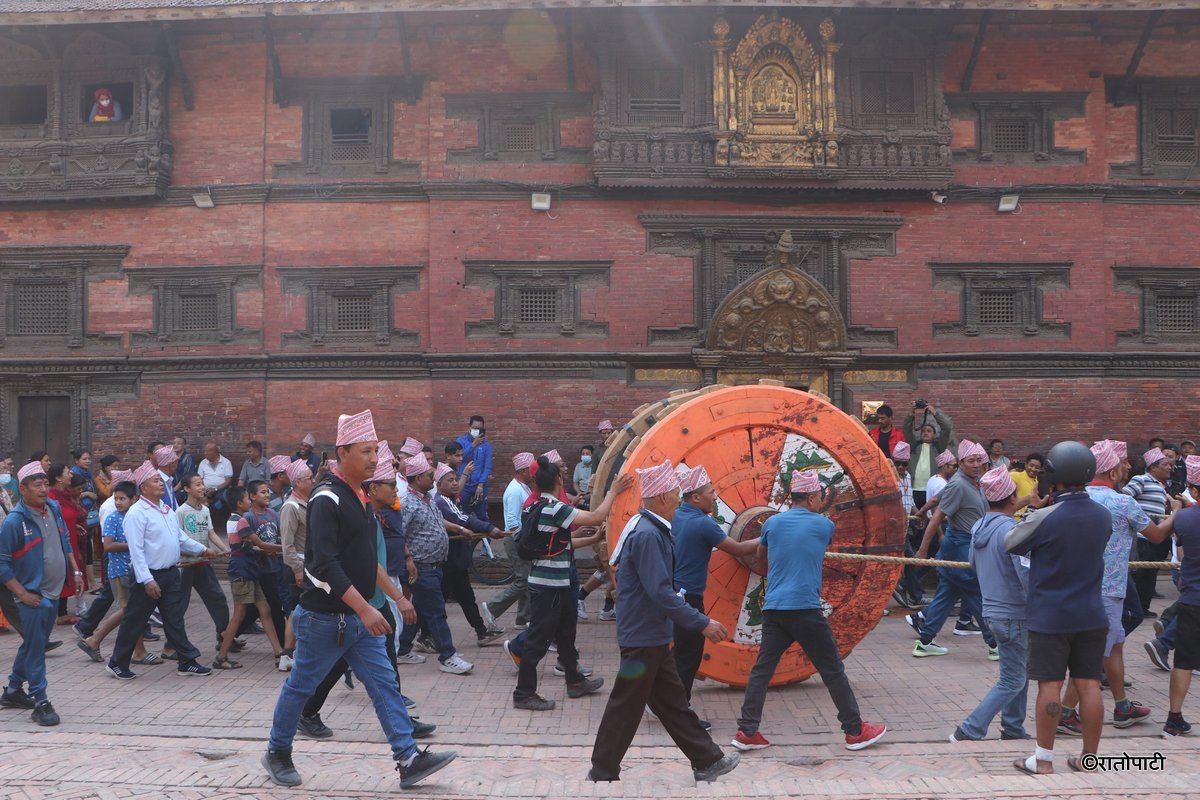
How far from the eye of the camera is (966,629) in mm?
10695

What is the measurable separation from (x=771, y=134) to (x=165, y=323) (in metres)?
10.3

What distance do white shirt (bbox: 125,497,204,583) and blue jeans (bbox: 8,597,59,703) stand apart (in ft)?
3.28

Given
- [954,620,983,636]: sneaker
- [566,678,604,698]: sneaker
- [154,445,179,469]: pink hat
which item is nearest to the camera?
[566,678,604,698]: sneaker

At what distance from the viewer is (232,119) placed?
1678 centimetres

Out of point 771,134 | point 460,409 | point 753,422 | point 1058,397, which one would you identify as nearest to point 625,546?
point 753,422

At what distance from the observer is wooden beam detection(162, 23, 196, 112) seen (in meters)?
16.2

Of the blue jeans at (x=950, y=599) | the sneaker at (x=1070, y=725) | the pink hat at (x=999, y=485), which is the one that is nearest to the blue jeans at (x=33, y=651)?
the pink hat at (x=999, y=485)

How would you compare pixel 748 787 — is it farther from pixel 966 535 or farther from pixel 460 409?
pixel 460 409

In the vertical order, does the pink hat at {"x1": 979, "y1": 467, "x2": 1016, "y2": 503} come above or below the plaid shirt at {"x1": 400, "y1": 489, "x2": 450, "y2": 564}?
above

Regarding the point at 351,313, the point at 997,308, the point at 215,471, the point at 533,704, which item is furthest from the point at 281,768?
the point at 997,308

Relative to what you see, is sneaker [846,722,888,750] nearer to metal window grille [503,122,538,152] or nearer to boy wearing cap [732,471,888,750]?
boy wearing cap [732,471,888,750]

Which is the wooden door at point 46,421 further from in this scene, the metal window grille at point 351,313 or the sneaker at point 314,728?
the sneaker at point 314,728

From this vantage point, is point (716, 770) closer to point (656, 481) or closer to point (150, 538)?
point (656, 481)

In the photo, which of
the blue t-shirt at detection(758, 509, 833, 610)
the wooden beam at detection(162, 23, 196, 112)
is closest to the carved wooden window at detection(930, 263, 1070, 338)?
the blue t-shirt at detection(758, 509, 833, 610)
